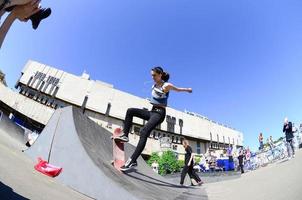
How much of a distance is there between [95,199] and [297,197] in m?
2.16

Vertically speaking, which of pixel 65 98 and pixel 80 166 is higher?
pixel 65 98

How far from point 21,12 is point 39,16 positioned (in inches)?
6.8

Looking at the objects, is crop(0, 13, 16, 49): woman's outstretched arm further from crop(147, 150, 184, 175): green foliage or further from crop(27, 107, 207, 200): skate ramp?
crop(147, 150, 184, 175): green foliage

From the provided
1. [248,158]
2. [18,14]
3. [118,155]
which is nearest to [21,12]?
[18,14]

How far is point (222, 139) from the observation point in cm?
6675

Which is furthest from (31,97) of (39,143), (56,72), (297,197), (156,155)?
(297,197)

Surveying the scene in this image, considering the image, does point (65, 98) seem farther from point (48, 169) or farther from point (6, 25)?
point (6, 25)

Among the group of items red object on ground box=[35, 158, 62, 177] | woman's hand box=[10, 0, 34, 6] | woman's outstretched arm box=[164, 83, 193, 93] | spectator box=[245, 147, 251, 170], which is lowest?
red object on ground box=[35, 158, 62, 177]

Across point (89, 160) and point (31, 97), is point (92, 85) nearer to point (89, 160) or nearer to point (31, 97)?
point (31, 97)

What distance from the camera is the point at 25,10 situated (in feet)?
6.57

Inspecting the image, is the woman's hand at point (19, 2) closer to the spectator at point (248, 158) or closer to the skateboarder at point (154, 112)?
the skateboarder at point (154, 112)

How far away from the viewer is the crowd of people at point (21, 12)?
182 cm

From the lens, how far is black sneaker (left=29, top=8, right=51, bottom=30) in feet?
7.02

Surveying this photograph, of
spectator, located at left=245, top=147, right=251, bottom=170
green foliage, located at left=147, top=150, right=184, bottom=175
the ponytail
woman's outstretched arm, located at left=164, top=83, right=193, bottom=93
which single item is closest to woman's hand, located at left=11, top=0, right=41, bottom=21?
woman's outstretched arm, located at left=164, top=83, right=193, bottom=93
